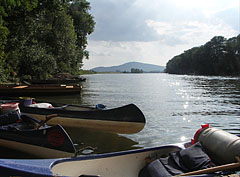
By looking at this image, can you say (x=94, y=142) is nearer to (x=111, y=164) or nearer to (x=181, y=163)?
(x=111, y=164)

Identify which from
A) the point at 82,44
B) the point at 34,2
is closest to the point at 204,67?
the point at 82,44

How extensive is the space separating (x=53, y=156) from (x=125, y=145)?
2.91 meters

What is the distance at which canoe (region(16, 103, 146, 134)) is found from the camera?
9.36 metres

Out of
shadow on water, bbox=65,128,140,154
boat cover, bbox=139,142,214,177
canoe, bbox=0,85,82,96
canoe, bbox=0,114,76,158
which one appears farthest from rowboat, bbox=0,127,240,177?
canoe, bbox=0,85,82,96

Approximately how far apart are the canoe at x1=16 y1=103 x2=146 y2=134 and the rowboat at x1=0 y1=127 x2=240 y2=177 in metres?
4.13

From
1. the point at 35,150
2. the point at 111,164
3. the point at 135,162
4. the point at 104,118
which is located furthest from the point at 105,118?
the point at 111,164

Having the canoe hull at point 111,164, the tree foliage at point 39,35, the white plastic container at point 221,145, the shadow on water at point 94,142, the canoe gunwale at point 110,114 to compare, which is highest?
the tree foliage at point 39,35

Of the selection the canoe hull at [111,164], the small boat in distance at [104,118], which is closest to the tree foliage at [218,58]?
the small boat in distance at [104,118]

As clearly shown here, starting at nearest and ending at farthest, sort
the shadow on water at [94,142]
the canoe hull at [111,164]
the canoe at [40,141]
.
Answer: the canoe hull at [111,164] → the canoe at [40,141] → the shadow on water at [94,142]

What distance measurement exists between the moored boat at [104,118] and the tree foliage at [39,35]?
561 inches

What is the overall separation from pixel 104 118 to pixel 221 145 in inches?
234

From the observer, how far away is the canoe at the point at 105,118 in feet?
30.7

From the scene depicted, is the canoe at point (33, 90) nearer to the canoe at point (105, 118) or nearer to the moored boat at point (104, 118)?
the moored boat at point (104, 118)

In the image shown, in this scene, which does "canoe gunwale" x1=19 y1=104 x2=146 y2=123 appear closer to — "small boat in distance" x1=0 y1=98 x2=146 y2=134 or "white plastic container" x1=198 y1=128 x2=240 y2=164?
"small boat in distance" x1=0 y1=98 x2=146 y2=134
